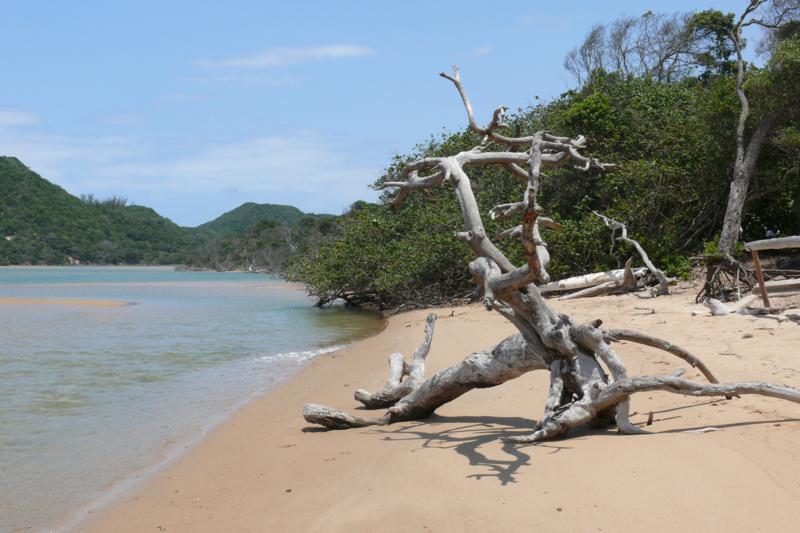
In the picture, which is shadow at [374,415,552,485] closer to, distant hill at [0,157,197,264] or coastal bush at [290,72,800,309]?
coastal bush at [290,72,800,309]

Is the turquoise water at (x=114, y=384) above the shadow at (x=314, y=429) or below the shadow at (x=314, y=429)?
below

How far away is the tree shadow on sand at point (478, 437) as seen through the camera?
505 cm

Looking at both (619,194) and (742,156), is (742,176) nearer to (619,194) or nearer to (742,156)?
(742,156)

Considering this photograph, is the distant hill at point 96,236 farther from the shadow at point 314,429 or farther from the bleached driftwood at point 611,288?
the shadow at point 314,429

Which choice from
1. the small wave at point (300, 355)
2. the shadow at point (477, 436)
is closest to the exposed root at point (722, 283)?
the small wave at point (300, 355)

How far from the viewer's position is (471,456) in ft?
17.8

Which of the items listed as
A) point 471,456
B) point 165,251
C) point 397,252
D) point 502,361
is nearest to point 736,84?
point 397,252

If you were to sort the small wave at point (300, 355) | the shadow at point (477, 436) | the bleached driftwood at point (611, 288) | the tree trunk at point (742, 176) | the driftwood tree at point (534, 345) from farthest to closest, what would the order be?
1. the bleached driftwood at point (611, 288)
2. the tree trunk at point (742, 176)
3. the small wave at point (300, 355)
4. the driftwood tree at point (534, 345)
5. the shadow at point (477, 436)

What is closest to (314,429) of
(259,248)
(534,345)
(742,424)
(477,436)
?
(477,436)

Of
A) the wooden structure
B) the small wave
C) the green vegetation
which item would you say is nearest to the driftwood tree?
the wooden structure

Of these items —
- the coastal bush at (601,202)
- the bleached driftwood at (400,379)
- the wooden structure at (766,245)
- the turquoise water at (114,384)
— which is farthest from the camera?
the coastal bush at (601,202)

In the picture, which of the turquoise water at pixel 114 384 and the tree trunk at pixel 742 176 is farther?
the tree trunk at pixel 742 176

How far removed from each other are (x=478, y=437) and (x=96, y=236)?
13346cm

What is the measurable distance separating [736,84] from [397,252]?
10855mm
